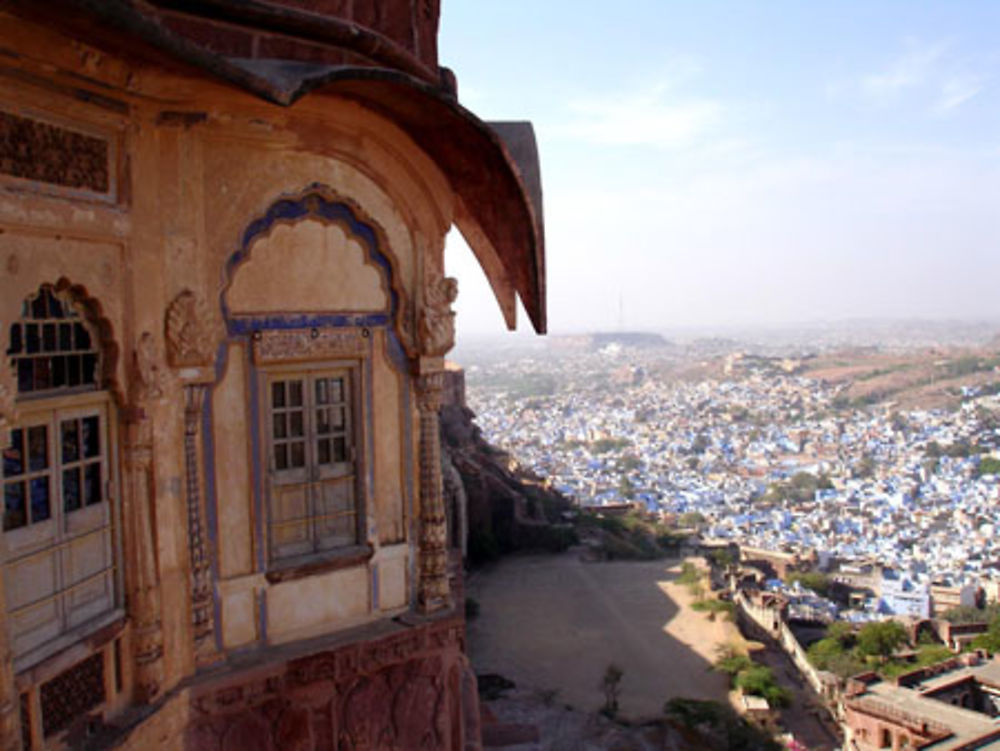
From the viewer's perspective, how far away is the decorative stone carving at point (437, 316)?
17.8ft

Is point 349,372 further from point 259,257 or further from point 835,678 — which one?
point 835,678

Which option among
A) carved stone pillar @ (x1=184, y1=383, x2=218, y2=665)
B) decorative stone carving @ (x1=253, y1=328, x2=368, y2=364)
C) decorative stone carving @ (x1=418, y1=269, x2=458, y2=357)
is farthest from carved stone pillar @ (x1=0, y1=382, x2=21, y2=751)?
decorative stone carving @ (x1=418, y1=269, x2=458, y2=357)

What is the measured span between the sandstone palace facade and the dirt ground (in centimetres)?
1105

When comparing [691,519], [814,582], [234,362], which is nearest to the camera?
[234,362]

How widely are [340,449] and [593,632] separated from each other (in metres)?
15.5

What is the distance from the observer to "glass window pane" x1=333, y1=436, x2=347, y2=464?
207 inches

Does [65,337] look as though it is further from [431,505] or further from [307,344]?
[431,505]

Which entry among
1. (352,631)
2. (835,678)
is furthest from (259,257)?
(835,678)

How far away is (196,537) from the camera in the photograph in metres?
4.52

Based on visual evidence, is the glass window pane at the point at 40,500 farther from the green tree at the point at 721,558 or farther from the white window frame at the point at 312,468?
the green tree at the point at 721,558

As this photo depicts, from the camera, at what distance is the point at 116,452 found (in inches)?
164

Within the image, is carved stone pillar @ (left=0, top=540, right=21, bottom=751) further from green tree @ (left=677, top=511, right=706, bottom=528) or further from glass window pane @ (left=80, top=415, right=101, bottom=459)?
A: green tree @ (left=677, top=511, right=706, bottom=528)

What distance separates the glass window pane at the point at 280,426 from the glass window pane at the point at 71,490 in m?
1.18

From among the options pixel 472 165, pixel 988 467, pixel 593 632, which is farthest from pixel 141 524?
pixel 988 467
